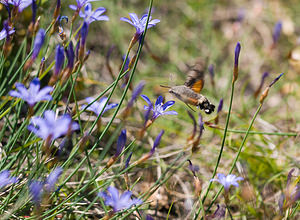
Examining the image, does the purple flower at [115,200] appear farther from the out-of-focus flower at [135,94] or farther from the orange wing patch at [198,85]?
the orange wing patch at [198,85]

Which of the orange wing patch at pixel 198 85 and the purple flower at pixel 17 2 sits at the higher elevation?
the purple flower at pixel 17 2

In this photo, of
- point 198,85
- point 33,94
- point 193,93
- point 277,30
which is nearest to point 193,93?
point 193,93

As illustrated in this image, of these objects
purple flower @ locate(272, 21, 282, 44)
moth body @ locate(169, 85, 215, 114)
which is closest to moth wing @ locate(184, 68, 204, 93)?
moth body @ locate(169, 85, 215, 114)

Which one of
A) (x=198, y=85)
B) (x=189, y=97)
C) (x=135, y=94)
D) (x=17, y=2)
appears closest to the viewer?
(x=135, y=94)

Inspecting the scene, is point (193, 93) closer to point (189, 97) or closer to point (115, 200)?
point (189, 97)

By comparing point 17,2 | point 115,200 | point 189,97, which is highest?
point 17,2

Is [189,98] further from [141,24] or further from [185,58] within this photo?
[185,58]

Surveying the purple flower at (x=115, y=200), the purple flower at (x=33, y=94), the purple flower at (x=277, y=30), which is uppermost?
the purple flower at (x=33, y=94)

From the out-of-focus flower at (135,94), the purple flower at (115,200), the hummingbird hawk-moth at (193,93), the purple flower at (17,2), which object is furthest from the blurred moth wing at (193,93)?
the purple flower at (17,2)

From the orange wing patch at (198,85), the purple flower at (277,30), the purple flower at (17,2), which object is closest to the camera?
the purple flower at (17,2)
